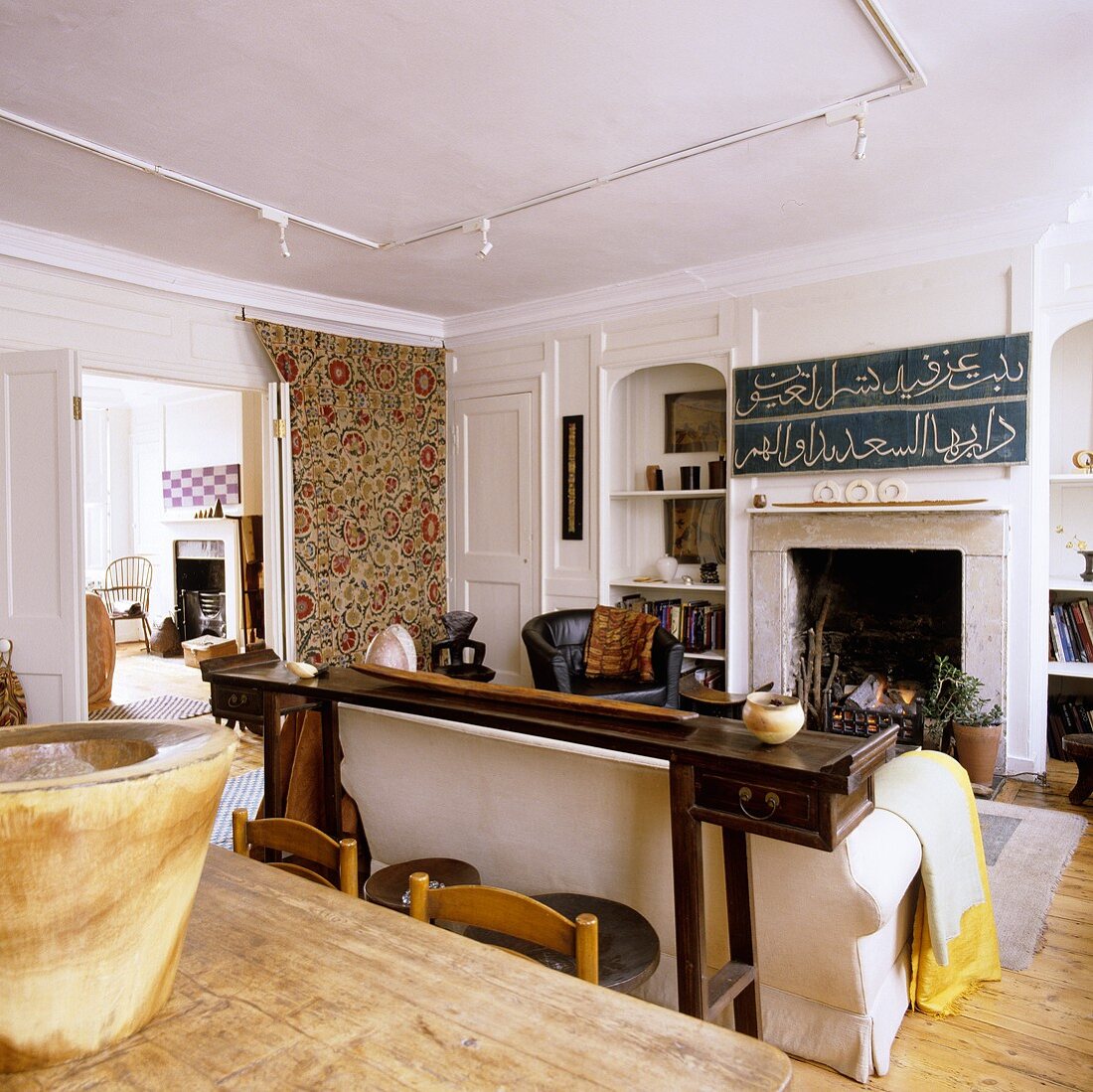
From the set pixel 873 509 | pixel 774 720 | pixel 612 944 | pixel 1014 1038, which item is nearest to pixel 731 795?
pixel 774 720

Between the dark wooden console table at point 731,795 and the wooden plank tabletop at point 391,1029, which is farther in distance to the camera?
the dark wooden console table at point 731,795

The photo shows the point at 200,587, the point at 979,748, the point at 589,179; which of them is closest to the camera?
the point at 589,179

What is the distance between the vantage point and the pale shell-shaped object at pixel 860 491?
480cm

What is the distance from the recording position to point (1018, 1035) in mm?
2297

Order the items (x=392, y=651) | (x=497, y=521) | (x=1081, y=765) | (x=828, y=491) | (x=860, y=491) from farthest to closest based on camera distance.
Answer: (x=497, y=521)
(x=828, y=491)
(x=860, y=491)
(x=1081, y=765)
(x=392, y=651)

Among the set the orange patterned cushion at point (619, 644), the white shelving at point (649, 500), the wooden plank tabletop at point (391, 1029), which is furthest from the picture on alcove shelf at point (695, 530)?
the wooden plank tabletop at point (391, 1029)

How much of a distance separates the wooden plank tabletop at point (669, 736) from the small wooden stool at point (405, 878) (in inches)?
16.2

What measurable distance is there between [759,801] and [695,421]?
454cm

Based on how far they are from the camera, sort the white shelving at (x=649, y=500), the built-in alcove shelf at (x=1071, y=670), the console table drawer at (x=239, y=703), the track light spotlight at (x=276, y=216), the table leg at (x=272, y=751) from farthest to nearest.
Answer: the white shelving at (x=649, y=500)
the built-in alcove shelf at (x=1071, y=670)
the track light spotlight at (x=276, y=216)
the console table drawer at (x=239, y=703)
the table leg at (x=272, y=751)

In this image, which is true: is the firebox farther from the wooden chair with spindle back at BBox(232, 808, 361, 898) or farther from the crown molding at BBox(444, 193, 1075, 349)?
the wooden chair with spindle back at BBox(232, 808, 361, 898)

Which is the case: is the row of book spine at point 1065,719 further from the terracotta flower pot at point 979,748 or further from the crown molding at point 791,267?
the crown molding at point 791,267

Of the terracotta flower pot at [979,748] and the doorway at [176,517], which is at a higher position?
the doorway at [176,517]

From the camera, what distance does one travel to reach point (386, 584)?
252 inches

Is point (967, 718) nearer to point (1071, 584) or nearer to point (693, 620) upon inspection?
point (1071, 584)
